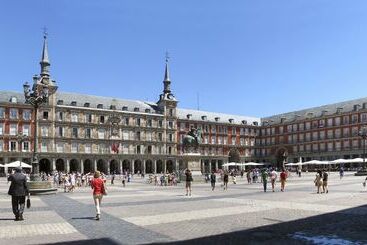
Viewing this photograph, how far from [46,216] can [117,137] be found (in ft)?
236

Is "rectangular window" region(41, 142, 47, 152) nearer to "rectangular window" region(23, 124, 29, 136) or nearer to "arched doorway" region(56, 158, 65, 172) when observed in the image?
"rectangular window" region(23, 124, 29, 136)

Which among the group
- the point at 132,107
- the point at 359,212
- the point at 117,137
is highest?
the point at 132,107

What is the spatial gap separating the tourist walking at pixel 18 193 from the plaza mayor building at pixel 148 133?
57888 mm

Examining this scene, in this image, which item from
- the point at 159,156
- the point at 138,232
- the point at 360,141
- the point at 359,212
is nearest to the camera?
the point at 138,232

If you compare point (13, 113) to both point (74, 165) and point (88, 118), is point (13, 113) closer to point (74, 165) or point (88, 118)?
point (88, 118)

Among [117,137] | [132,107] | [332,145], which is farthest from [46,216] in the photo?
[332,145]

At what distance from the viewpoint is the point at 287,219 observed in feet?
43.7

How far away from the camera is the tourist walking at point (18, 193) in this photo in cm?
1310

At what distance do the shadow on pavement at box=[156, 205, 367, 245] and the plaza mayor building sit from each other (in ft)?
198

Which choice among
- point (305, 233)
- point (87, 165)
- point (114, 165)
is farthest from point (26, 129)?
point (305, 233)

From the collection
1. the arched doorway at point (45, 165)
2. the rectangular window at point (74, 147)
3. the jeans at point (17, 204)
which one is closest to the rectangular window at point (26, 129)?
the arched doorway at point (45, 165)

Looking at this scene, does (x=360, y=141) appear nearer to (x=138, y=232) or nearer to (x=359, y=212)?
(x=359, y=212)

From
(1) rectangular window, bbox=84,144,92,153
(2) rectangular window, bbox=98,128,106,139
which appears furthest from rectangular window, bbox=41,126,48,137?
(2) rectangular window, bbox=98,128,106,139

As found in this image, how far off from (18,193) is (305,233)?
27.8 feet
